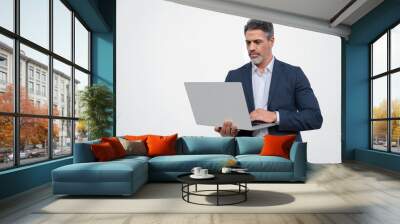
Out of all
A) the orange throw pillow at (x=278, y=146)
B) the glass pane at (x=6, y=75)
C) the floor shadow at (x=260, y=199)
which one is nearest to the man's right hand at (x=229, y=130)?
the orange throw pillow at (x=278, y=146)

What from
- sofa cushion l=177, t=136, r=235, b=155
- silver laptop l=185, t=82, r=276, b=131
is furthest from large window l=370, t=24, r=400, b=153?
sofa cushion l=177, t=136, r=235, b=155

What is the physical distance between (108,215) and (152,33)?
514cm

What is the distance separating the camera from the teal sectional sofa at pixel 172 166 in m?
4.77

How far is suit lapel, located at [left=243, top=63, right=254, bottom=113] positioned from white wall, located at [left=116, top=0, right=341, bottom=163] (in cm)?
38

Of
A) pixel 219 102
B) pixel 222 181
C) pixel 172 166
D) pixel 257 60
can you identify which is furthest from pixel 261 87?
pixel 222 181

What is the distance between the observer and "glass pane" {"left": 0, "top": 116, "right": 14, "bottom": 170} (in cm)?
471

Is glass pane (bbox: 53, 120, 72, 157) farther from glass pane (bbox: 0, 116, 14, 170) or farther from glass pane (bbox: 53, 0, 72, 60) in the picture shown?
glass pane (bbox: 0, 116, 14, 170)

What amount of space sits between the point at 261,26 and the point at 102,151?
14.3ft

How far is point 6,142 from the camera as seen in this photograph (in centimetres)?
482

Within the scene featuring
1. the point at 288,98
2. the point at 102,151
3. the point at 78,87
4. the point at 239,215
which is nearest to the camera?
the point at 239,215

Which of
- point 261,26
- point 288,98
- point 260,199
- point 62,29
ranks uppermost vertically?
point 261,26

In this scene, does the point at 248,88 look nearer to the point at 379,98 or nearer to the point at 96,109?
the point at 96,109

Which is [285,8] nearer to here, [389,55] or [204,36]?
[204,36]

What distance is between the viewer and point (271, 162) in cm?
592
